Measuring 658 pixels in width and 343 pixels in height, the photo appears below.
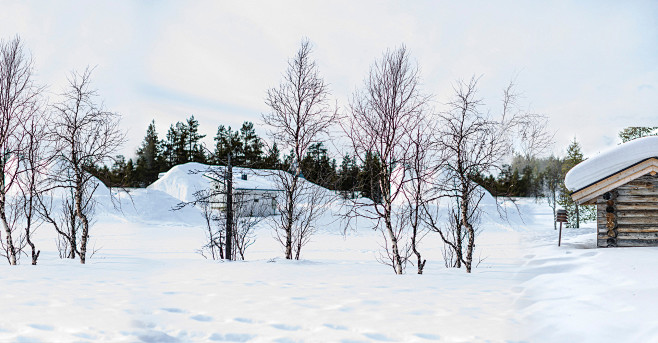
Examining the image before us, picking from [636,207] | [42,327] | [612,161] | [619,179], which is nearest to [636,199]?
[636,207]

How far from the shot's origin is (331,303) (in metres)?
5.57

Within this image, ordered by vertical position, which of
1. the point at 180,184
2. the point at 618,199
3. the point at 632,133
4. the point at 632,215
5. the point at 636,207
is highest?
the point at 632,133

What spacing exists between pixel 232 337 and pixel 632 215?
10.2 metres

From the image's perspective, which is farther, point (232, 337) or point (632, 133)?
point (632, 133)

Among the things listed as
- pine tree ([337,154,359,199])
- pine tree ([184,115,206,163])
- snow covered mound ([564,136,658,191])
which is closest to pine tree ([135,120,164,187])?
pine tree ([184,115,206,163])

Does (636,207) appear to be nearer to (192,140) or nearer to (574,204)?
(574,204)

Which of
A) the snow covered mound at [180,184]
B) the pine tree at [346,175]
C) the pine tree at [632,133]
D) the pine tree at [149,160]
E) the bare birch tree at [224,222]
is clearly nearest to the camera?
the pine tree at [346,175]

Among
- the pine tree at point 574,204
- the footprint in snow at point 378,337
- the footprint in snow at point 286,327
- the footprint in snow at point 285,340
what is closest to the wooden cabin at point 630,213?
the footprint in snow at point 378,337

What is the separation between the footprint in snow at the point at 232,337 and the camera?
4215 millimetres

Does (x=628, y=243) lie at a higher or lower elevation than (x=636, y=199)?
lower

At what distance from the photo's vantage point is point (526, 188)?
102 ft

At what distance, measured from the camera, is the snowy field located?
433cm

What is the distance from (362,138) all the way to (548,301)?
5369 mm

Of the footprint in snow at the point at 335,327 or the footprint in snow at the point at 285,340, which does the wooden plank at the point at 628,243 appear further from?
the footprint in snow at the point at 285,340
